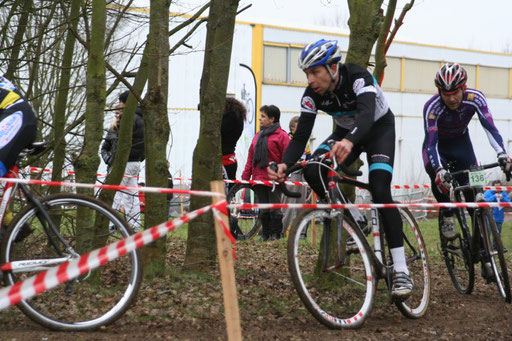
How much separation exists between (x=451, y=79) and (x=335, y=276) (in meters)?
2.44

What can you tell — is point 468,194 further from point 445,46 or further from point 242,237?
point 445,46

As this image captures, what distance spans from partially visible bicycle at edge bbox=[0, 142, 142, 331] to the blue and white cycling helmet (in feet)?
6.29

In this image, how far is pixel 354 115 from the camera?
18.1 feet

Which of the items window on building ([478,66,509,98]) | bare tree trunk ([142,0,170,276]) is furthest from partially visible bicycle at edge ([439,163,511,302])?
window on building ([478,66,509,98])

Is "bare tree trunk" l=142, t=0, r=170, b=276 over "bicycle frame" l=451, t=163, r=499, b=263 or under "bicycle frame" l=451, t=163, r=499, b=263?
over

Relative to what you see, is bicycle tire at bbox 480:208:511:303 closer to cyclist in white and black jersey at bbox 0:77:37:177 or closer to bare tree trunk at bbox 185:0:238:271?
bare tree trunk at bbox 185:0:238:271

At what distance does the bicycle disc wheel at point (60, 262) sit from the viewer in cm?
454

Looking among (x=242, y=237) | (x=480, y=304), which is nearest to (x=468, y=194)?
(x=480, y=304)

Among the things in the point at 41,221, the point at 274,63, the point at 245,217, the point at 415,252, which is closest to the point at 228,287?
the point at 41,221

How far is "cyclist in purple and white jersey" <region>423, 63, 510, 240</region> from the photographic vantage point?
6840 mm

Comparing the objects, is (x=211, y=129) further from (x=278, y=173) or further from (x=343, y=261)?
(x=343, y=261)

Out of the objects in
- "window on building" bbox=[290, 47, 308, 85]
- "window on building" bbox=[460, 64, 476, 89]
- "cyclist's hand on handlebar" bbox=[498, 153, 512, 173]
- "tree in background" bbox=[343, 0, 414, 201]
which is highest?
"window on building" bbox=[460, 64, 476, 89]

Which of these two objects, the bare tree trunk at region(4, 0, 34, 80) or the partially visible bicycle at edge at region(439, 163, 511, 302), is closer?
the partially visible bicycle at edge at region(439, 163, 511, 302)

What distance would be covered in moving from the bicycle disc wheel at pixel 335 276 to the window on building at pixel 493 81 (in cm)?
2711
